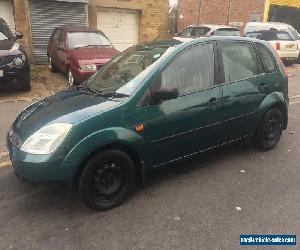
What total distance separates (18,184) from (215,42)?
3.08 meters

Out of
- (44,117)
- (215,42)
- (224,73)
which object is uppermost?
(215,42)

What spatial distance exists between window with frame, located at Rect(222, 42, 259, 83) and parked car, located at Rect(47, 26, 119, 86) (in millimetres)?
4889

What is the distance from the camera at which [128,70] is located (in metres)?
4.34

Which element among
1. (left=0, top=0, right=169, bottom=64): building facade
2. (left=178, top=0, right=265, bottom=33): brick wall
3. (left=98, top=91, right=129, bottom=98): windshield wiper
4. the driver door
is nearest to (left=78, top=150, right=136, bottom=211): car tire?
the driver door

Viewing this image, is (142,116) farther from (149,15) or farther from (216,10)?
(216,10)

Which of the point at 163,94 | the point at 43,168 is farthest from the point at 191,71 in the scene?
the point at 43,168

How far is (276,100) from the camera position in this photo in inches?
204

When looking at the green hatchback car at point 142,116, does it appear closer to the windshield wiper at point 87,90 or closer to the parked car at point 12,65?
the windshield wiper at point 87,90

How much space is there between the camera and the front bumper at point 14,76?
833cm

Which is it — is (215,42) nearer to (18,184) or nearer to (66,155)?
(66,155)

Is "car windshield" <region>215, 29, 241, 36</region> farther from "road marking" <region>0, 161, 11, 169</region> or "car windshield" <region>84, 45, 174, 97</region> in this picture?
"road marking" <region>0, 161, 11, 169</region>

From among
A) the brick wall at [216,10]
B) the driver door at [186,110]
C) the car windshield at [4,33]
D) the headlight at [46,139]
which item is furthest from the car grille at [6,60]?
the brick wall at [216,10]

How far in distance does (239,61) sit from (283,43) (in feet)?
38.6

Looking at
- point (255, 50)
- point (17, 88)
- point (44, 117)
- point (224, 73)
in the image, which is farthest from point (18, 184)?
point (17, 88)
